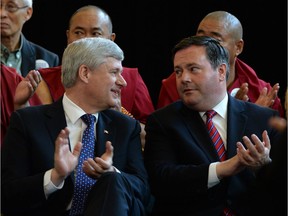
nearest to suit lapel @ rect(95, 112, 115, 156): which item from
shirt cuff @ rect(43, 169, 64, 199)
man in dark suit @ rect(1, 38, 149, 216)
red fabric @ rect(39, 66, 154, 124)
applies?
man in dark suit @ rect(1, 38, 149, 216)

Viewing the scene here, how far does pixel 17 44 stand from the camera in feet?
13.6

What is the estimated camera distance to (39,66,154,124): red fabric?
12.5 ft

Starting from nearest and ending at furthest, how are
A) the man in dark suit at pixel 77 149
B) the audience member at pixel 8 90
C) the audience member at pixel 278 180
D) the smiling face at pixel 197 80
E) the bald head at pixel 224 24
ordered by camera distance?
the audience member at pixel 278 180, the man in dark suit at pixel 77 149, the smiling face at pixel 197 80, the audience member at pixel 8 90, the bald head at pixel 224 24

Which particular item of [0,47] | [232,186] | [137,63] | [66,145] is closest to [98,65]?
[66,145]

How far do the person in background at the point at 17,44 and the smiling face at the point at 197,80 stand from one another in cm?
117

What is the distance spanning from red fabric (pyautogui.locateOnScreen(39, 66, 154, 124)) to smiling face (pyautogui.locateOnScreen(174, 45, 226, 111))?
0.69m

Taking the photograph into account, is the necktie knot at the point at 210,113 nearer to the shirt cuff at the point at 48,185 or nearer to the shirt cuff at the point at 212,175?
the shirt cuff at the point at 212,175

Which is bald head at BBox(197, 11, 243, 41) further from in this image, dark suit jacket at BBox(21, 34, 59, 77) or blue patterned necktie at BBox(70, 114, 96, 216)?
blue patterned necktie at BBox(70, 114, 96, 216)

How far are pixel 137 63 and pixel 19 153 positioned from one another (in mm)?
2042

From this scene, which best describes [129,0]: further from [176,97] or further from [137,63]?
[176,97]

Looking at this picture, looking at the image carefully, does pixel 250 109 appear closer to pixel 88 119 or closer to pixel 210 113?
pixel 210 113

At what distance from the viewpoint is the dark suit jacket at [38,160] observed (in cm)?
278

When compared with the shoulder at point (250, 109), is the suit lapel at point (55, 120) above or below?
below

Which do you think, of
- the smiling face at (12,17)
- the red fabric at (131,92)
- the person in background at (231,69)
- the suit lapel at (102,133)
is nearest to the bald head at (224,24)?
the person in background at (231,69)
